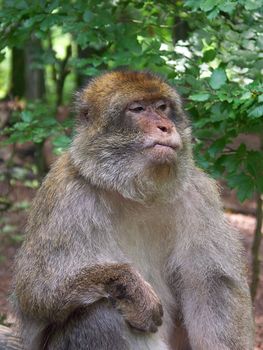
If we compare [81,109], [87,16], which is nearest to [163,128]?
[81,109]

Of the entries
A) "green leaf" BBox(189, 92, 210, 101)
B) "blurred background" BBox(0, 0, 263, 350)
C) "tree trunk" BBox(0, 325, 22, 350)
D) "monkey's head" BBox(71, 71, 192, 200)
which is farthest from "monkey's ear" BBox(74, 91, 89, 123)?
"tree trunk" BBox(0, 325, 22, 350)

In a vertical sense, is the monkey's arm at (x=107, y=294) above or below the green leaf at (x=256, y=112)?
below

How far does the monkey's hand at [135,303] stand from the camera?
483cm

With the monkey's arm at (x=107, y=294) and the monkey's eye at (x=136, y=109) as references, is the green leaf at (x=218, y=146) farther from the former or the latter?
the monkey's arm at (x=107, y=294)

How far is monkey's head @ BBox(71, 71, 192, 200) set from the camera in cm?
477

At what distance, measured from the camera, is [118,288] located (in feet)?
15.9

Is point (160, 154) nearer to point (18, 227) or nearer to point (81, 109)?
point (81, 109)

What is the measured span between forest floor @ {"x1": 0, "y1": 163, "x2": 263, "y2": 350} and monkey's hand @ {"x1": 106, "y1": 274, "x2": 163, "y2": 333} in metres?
3.48

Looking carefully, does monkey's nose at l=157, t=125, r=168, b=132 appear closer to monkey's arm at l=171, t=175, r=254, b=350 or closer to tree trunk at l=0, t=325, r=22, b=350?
monkey's arm at l=171, t=175, r=254, b=350

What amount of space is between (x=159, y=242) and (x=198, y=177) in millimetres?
492

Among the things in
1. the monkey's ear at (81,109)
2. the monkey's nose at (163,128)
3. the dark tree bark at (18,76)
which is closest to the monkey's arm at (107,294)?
the monkey's nose at (163,128)

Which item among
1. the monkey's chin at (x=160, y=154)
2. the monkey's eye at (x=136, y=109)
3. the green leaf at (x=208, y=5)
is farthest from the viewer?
the green leaf at (x=208, y=5)

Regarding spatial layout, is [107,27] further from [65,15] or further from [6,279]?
[6,279]

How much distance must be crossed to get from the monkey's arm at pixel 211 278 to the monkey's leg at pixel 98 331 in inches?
23.6
